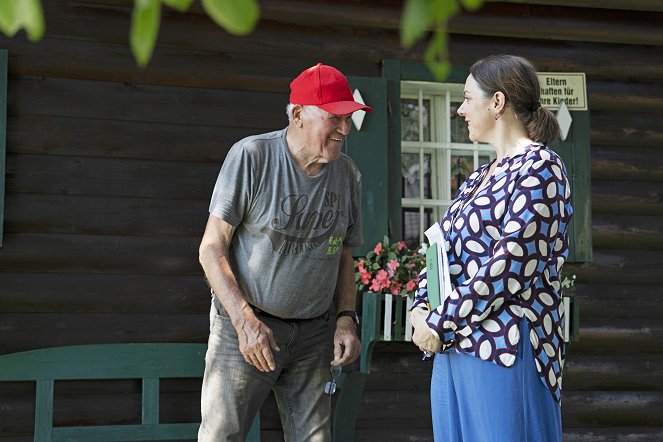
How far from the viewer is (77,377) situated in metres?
4.71

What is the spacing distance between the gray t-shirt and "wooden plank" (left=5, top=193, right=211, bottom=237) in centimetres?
154

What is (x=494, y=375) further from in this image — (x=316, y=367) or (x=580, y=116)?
(x=580, y=116)

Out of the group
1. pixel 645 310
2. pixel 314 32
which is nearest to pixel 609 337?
pixel 645 310

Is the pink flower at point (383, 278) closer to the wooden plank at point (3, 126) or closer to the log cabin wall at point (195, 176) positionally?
the log cabin wall at point (195, 176)

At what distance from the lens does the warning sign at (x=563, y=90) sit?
18.4 ft

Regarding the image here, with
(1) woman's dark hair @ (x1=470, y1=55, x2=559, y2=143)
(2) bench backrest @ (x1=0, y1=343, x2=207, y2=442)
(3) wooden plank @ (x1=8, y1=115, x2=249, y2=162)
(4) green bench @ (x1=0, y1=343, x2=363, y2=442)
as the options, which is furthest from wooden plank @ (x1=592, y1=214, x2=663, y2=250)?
(1) woman's dark hair @ (x1=470, y1=55, x2=559, y2=143)

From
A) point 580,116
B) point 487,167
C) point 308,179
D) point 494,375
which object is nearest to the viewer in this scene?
point 494,375

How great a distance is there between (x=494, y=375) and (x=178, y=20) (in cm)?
297

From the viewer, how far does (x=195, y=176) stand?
5137 millimetres

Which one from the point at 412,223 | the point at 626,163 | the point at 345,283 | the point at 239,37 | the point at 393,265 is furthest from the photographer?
the point at 626,163

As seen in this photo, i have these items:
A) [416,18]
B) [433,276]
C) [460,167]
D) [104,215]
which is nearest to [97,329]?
[104,215]

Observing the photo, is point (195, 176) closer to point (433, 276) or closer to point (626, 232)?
point (433, 276)

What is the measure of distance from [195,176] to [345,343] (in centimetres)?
176

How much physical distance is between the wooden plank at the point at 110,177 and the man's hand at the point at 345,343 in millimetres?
1590
